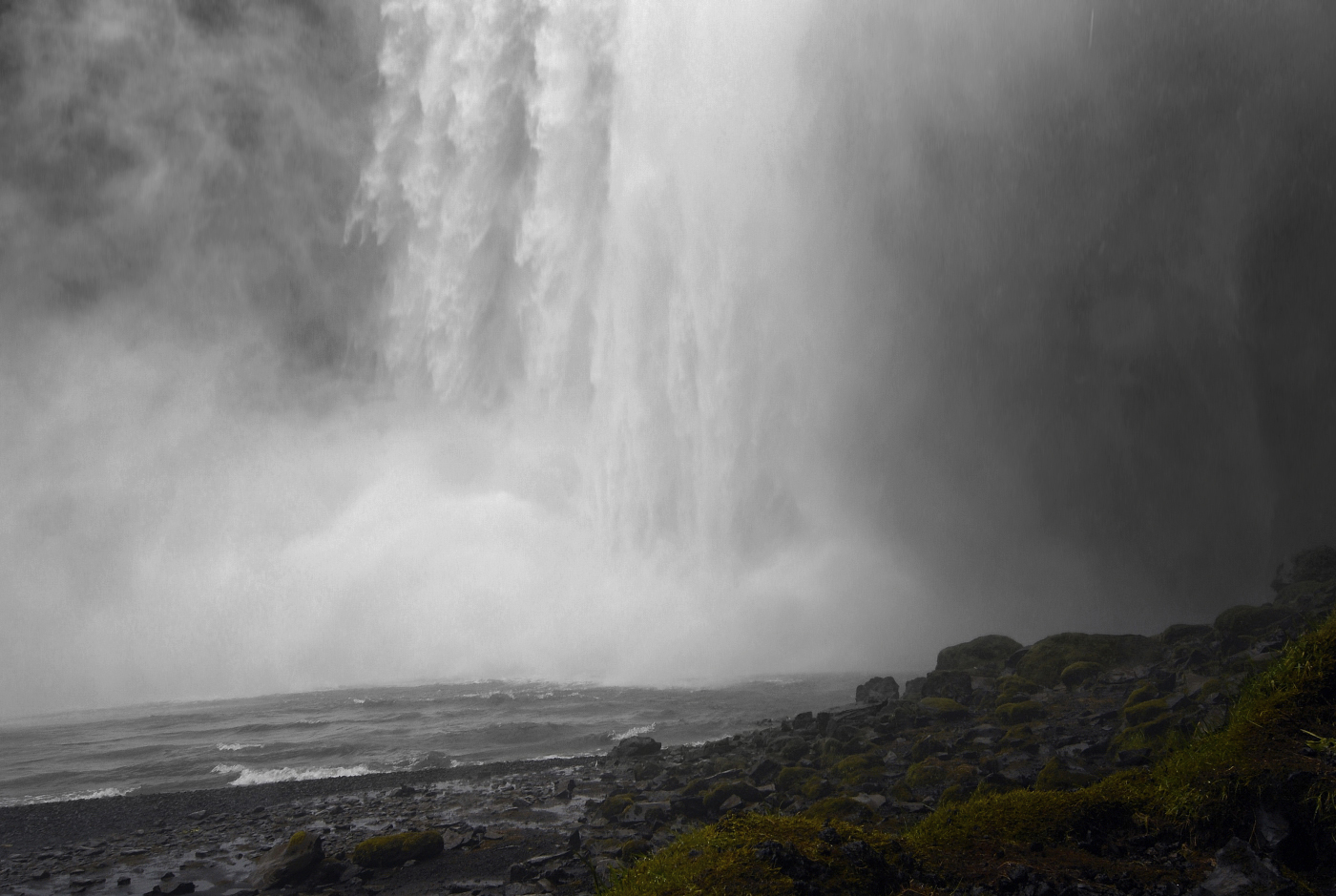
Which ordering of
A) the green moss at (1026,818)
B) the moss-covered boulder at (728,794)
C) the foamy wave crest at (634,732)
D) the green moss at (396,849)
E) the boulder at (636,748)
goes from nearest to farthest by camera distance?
the green moss at (1026,818), the green moss at (396,849), the moss-covered boulder at (728,794), the boulder at (636,748), the foamy wave crest at (634,732)

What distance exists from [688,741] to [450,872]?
2055 centimetres

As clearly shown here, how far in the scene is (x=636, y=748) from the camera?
29.6 meters

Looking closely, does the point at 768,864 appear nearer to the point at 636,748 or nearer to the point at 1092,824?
the point at 1092,824

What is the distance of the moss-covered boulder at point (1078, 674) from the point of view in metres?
30.5

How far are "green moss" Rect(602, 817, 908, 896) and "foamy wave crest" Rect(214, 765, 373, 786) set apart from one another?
104 feet

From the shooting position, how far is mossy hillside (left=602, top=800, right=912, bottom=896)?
→ 6020mm

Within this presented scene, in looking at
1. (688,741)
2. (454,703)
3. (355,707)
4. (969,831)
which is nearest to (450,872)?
(969,831)

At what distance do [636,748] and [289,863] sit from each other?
15.3 meters

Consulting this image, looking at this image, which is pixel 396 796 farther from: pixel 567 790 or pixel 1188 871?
pixel 1188 871

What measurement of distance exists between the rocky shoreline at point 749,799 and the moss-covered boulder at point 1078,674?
0.31ft

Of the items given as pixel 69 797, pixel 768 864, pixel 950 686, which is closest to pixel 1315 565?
pixel 950 686

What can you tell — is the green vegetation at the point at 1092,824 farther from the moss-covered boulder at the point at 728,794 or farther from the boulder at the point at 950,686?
the boulder at the point at 950,686

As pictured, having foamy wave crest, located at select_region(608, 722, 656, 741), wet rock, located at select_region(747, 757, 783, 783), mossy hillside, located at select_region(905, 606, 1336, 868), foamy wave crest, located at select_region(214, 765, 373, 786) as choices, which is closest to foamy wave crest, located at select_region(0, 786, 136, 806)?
foamy wave crest, located at select_region(214, 765, 373, 786)

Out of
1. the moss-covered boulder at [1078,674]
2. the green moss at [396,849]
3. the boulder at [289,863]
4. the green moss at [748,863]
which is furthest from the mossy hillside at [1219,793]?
the moss-covered boulder at [1078,674]
